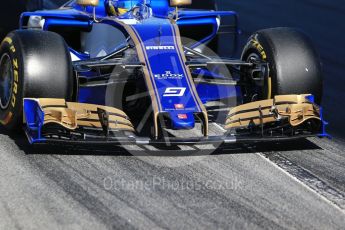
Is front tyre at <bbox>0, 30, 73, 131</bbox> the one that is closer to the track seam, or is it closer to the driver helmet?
the driver helmet

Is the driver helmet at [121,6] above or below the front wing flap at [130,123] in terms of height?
above

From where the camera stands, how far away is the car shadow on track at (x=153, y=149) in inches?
270

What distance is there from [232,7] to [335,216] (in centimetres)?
894

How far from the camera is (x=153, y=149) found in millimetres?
6996

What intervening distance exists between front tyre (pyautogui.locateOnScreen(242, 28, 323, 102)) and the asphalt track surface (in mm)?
535

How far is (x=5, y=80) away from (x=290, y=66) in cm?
272

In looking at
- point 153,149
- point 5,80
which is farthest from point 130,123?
point 5,80

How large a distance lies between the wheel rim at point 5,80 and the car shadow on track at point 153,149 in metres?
0.36

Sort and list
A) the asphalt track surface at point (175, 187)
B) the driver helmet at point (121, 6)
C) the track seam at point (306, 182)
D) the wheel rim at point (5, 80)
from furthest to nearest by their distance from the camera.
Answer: the driver helmet at point (121, 6)
the wheel rim at point (5, 80)
the track seam at point (306, 182)
the asphalt track surface at point (175, 187)

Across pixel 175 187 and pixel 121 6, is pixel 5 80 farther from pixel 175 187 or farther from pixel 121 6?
pixel 175 187

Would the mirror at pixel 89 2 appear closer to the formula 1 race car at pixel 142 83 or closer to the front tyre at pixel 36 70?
the formula 1 race car at pixel 142 83

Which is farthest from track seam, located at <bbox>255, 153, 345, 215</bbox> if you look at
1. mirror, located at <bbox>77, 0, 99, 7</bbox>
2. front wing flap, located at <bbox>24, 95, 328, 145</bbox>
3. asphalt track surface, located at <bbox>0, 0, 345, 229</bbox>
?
mirror, located at <bbox>77, 0, 99, 7</bbox>

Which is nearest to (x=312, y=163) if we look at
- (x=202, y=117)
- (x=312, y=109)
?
(x=312, y=109)

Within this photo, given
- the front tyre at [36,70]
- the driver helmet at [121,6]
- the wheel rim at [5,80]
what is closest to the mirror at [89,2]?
the driver helmet at [121,6]
